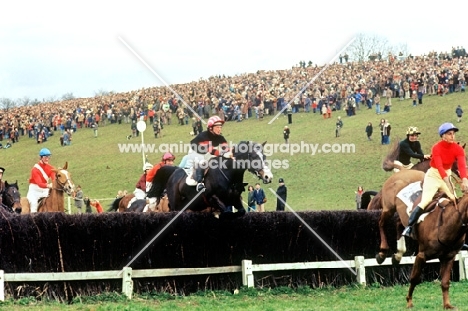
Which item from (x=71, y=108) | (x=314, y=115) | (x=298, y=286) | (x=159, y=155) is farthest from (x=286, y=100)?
(x=298, y=286)

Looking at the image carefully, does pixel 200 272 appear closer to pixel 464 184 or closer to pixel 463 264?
pixel 464 184

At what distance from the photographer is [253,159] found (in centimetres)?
1374

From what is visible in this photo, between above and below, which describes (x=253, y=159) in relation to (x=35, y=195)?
above

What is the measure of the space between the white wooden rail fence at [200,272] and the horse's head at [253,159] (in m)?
1.49

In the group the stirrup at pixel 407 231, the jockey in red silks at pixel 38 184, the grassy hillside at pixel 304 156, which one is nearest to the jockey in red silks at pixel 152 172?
the jockey in red silks at pixel 38 184

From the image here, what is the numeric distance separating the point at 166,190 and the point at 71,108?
52320mm

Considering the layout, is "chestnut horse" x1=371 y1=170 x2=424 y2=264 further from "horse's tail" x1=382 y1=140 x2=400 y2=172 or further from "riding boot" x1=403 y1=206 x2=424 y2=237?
"horse's tail" x1=382 y1=140 x2=400 y2=172

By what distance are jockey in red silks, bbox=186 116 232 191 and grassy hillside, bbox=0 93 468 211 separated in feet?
70.6

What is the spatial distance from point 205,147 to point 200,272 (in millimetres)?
2549

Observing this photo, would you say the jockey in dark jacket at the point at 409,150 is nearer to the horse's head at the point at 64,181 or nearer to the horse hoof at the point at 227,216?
the horse hoof at the point at 227,216

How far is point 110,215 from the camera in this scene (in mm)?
12641

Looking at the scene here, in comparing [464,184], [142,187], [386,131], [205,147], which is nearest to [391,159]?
[205,147]

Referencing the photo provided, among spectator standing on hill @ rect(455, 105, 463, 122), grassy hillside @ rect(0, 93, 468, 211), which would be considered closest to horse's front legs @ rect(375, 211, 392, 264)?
grassy hillside @ rect(0, 93, 468, 211)

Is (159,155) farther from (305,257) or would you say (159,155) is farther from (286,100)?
(305,257)
